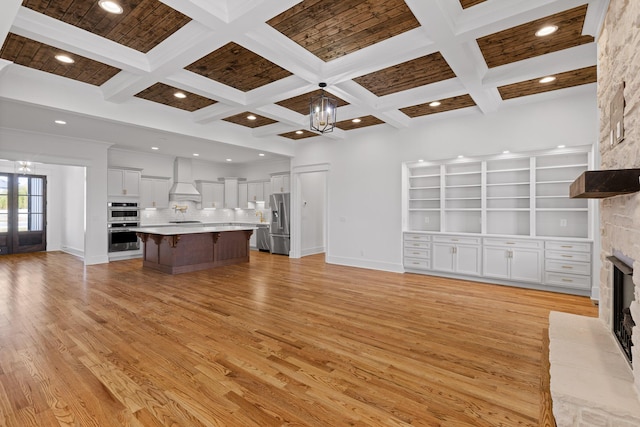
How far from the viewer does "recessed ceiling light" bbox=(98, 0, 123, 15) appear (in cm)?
269

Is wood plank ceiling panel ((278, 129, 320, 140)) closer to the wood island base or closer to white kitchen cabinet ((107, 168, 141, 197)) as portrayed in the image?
the wood island base

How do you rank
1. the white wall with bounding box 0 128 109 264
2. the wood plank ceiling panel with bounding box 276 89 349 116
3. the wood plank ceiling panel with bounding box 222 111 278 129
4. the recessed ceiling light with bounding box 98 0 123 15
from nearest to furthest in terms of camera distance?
the recessed ceiling light with bounding box 98 0 123 15 → the wood plank ceiling panel with bounding box 276 89 349 116 → the wood plank ceiling panel with bounding box 222 111 278 129 → the white wall with bounding box 0 128 109 264

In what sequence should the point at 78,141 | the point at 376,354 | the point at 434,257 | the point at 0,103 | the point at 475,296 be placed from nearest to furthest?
the point at 376,354, the point at 0,103, the point at 475,296, the point at 434,257, the point at 78,141

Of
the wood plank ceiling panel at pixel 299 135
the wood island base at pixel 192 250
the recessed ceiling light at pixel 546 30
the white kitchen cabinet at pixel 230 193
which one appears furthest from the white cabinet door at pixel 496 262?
the white kitchen cabinet at pixel 230 193

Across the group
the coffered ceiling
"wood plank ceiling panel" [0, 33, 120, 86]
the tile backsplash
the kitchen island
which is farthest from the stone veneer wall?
the tile backsplash

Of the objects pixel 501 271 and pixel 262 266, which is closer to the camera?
pixel 501 271

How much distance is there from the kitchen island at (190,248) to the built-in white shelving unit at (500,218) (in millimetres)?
4113

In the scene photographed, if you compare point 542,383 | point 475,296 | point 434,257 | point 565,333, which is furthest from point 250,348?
point 434,257

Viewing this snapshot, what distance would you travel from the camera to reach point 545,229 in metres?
5.34

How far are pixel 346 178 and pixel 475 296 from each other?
382 cm

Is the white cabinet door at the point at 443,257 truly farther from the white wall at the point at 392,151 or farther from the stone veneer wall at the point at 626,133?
the stone veneer wall at the point at 626,133

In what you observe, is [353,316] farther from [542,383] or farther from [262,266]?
[262,266]

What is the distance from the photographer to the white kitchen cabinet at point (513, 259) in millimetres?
5062

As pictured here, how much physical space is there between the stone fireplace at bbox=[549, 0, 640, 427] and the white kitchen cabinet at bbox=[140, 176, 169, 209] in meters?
9.34
